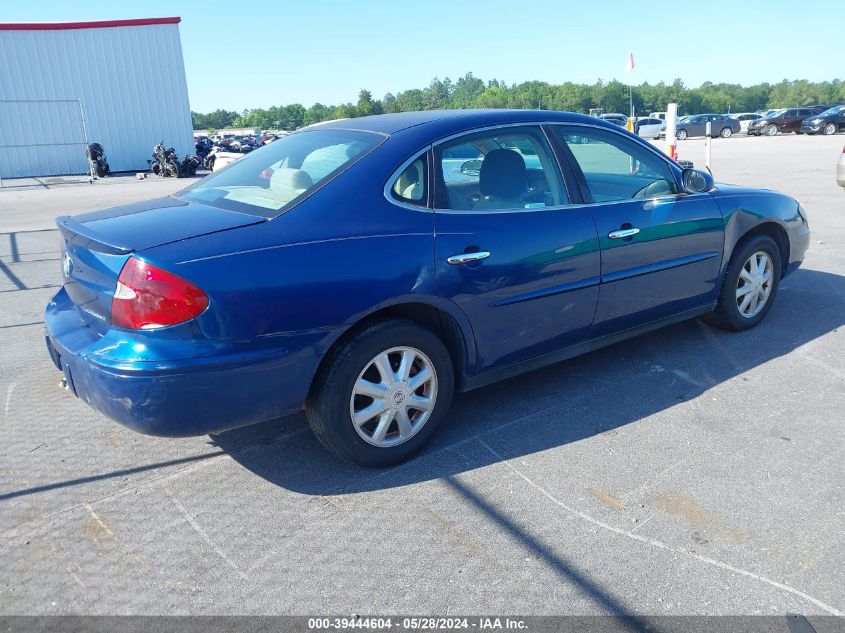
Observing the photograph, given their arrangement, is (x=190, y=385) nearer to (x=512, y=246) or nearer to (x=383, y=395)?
(x=383, y=395)

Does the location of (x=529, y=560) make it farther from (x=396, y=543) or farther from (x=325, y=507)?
(x=325, y=507)

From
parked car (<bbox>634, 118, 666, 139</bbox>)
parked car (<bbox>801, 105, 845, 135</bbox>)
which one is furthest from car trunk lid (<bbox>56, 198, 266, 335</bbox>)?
parked car (<bbox>634, 118, 666, 139</bbox>)

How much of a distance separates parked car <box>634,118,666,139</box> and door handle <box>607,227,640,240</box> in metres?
40.7

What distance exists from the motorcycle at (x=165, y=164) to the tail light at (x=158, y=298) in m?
21.1

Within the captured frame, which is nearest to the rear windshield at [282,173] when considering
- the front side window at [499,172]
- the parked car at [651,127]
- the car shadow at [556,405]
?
the front side window at [499,172]

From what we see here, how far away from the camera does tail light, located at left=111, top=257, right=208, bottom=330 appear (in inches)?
107

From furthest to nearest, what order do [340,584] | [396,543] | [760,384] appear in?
[760,384], [396,543], [340,584]

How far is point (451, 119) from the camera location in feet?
12.1

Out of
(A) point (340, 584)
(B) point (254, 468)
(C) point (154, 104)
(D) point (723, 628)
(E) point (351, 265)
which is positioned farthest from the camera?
(C) point (154, 104)

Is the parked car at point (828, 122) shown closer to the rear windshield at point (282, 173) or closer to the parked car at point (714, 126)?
the parked car at point (714, 126)

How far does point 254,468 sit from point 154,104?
26.0m

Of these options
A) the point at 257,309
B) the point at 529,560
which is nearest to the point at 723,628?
the point at 529,560

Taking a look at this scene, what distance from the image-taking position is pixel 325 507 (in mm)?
3039

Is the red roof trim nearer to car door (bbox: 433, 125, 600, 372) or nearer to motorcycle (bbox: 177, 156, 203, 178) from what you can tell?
motorcycle (bbox: 177, 156, 203, 178)
